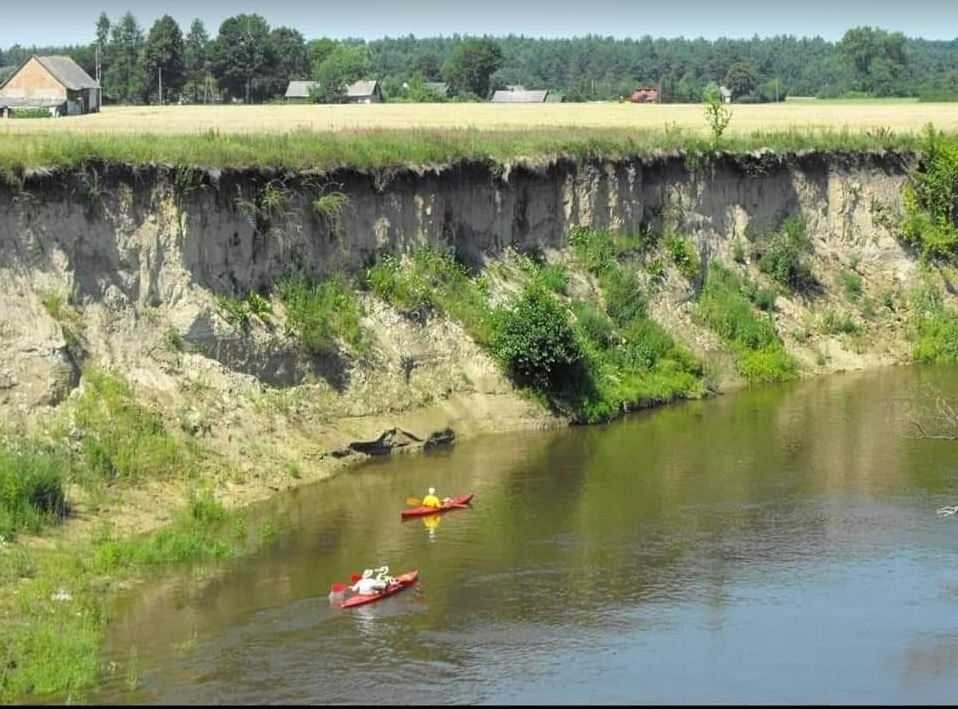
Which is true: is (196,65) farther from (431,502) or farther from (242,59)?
(431,502)

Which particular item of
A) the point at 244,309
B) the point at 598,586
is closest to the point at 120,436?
the point at 244,309

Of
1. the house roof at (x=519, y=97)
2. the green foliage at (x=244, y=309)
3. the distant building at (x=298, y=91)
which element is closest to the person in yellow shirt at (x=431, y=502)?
the green foliage at (x=244, y=309)

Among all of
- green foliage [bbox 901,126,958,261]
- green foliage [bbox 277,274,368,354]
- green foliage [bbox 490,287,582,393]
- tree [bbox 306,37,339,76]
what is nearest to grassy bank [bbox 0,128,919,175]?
green foliage [bbox 901,126,958,261]

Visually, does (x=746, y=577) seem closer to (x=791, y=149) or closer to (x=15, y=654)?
(x=15, y=654)

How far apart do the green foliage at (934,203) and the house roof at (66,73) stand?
3234 cm

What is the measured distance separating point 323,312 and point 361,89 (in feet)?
224

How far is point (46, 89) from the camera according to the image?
220 feet

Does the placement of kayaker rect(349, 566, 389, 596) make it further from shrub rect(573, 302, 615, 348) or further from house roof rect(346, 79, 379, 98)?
house roof rect(346, 79, 379, 98)

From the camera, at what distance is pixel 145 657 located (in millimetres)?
23953

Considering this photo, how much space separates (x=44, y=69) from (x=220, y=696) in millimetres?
48458

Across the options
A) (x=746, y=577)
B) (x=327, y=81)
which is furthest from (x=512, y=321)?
(x=327, y=81)

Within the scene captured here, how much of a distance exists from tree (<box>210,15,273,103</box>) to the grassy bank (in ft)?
163

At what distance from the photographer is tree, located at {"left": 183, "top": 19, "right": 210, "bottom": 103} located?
3765 inches

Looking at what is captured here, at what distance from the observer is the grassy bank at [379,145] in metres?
35.4
